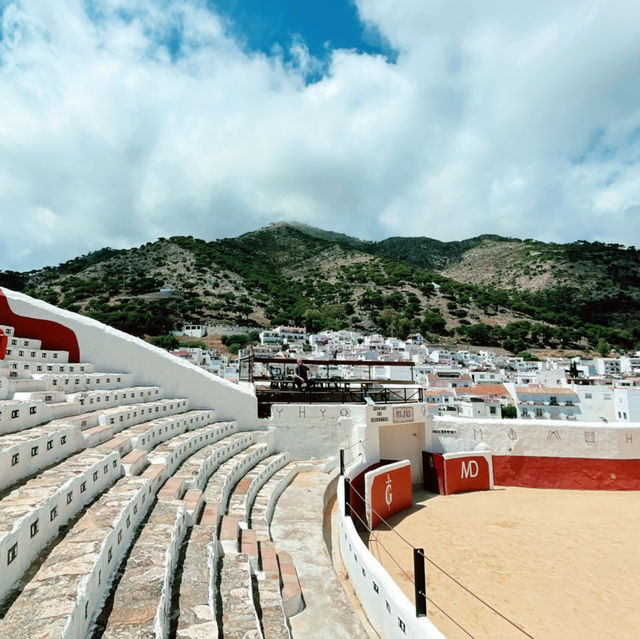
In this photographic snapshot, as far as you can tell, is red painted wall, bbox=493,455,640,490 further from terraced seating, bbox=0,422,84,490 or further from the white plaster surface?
terraced seating, bbox=0,422,84,490

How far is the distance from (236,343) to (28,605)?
6999 centimetres

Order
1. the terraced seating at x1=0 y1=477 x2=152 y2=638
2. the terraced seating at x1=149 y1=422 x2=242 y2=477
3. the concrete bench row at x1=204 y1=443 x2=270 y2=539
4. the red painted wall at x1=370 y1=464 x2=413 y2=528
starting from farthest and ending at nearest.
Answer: the red painted wall at x1=370 y1=464 x2=413 y2=528 → the terraced seating at x1=149 y1=422 x2=242 y2=477 → the concrete bench row at x1=204 y1=443 x2=270 y2=539 → the terraced seating at x1=0 y1=477 x2=152 y2=638

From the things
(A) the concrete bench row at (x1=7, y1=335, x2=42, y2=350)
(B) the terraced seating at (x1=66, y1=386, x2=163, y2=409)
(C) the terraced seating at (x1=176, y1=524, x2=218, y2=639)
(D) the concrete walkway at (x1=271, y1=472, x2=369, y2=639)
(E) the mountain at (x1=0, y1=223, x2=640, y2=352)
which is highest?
(E) the mountain at (x1=0, y1=223, x2=640, y2=352)

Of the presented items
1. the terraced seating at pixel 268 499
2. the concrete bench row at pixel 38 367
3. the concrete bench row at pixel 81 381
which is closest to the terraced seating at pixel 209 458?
the terraced seating at pixel 268 499

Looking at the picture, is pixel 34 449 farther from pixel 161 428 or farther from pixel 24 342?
pixel 24 342

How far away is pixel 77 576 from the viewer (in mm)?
3689

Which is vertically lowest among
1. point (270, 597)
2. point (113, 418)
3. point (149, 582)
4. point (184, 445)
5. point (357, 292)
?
point (270, 597)

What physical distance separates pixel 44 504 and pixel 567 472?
16.2 m

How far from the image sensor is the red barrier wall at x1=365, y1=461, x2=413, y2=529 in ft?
35.8

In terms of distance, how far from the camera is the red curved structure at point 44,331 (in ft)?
43.6

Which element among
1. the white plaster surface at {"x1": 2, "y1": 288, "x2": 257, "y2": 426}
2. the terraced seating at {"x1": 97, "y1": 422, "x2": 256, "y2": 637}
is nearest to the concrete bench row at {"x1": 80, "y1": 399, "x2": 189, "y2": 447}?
the terraced seating at {"x1": 97, "y1": 422, "x2": 256, "y2": 637}

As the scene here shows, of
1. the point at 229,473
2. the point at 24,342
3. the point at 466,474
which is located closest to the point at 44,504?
the point at 229,473

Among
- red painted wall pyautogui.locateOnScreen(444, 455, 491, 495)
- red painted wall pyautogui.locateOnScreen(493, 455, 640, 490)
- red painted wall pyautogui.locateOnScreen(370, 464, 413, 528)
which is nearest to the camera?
red painted wall pyautogui.locateOnScreen(370, 464, 413, 528)

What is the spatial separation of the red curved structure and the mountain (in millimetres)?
60295
